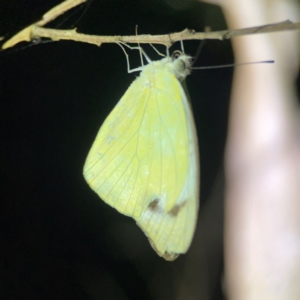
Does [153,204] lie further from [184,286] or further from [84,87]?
[184,286]

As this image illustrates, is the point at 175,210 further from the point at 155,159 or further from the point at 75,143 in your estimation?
the point at 75,143

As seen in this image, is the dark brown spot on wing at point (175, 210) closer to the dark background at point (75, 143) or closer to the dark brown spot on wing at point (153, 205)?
the dark brown spot on wing at point (153, 205)

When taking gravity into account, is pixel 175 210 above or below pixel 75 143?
below

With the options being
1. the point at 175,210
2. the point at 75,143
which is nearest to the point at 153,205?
the point at 175,210

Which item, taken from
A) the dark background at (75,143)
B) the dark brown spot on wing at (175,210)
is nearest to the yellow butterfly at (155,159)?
the dark brown spot on wing at (175,210)

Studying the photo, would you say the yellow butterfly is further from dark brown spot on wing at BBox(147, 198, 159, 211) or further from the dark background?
the dark background

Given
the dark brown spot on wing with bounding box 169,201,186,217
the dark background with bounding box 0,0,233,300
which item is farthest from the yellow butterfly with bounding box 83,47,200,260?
the dark background with bounding box 0,0,233,300
